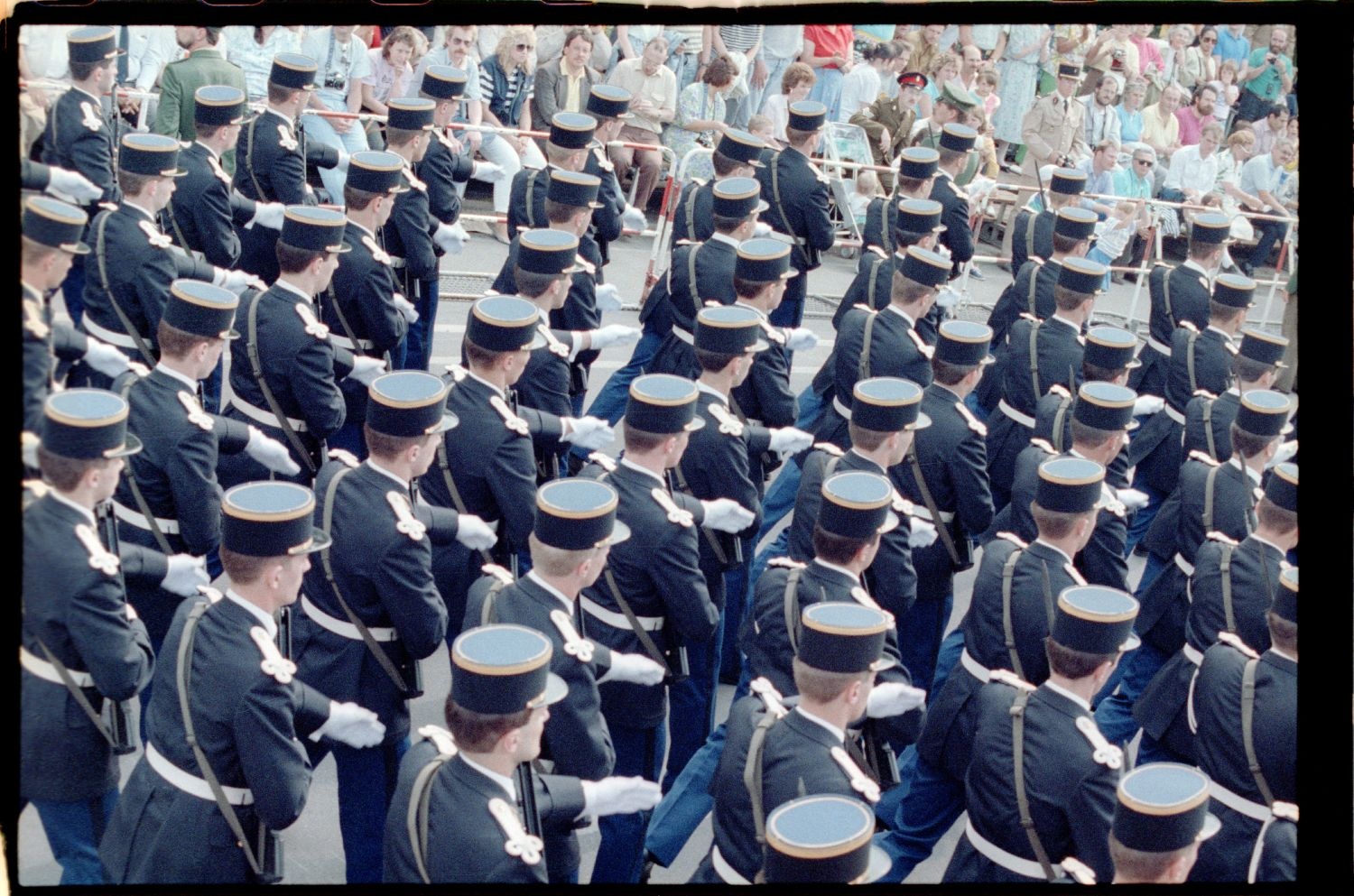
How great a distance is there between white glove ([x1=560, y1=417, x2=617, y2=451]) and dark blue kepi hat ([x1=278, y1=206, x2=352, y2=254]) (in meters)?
1.18

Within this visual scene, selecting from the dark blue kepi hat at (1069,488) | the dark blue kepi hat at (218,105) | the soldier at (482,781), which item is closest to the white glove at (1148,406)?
the dark blue kepi hat at (1069,488)

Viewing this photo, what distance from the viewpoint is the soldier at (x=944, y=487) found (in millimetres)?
6867

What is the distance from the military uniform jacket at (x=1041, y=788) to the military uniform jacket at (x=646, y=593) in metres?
1.08

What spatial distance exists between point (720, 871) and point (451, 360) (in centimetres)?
581

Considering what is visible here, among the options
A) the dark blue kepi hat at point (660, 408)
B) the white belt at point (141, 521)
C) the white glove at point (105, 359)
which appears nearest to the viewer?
the dark blue kepi hat at point (660, 408)

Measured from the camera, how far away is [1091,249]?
9.63 m

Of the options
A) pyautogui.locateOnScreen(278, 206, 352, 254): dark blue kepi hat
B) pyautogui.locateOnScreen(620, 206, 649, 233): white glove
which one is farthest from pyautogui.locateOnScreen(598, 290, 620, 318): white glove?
pyautogui.locateOnScreen(278, 206, 352, 254): dark blue kepi hat

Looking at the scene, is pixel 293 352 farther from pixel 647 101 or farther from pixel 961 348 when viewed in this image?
pixel 647 101

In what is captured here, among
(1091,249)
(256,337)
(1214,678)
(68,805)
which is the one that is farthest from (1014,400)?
(68,805)

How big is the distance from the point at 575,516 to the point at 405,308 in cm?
322

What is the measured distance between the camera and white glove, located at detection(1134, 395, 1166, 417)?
8.50 metres

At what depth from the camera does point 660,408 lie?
19.1ft

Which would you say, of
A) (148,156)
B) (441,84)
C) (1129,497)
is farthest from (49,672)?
(441,84)

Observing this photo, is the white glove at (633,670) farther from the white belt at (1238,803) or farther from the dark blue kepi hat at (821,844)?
the white belt at (1238,803)
